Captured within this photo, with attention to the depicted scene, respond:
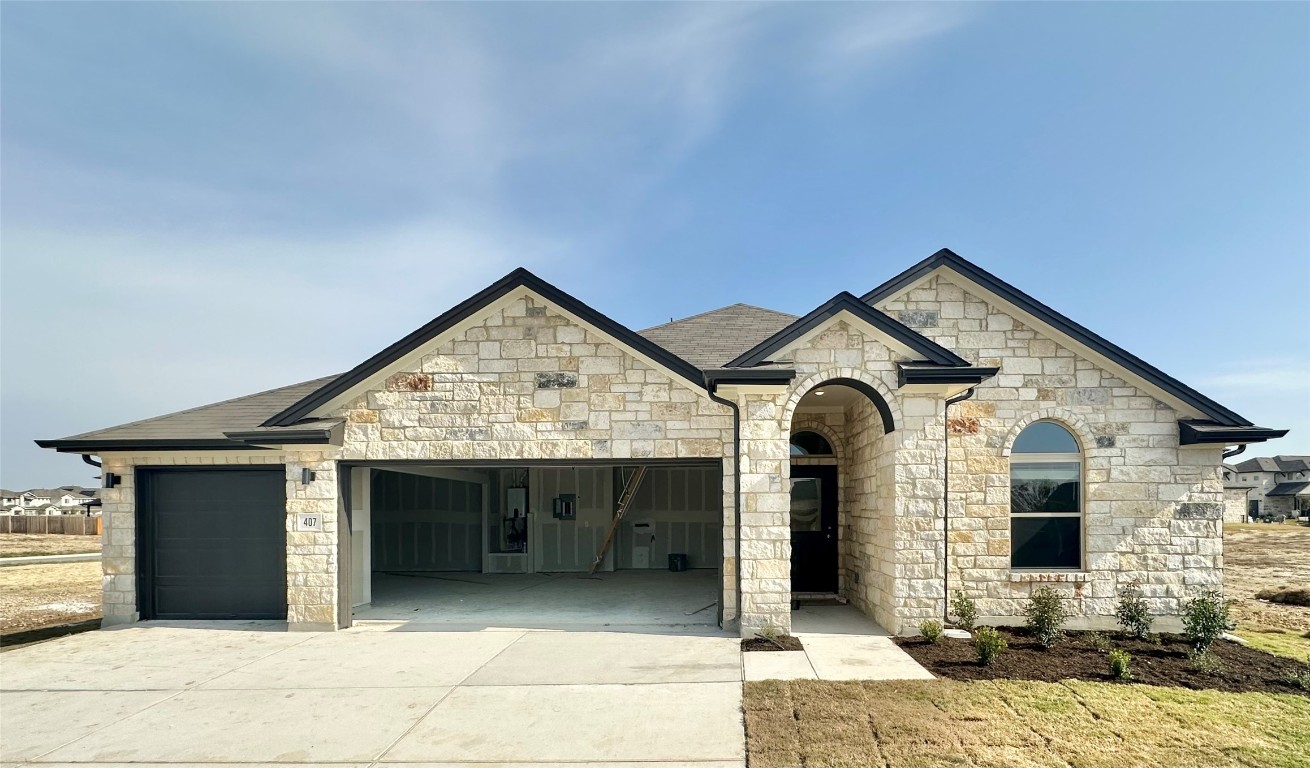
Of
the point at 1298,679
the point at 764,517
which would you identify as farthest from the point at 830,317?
the point at 1298,679

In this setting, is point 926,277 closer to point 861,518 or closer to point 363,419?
point 861,518

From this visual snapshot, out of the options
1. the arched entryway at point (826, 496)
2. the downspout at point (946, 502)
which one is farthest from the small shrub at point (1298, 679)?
the arched entryway at point (826, 496)

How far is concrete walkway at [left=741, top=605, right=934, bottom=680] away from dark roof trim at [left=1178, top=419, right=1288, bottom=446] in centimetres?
481

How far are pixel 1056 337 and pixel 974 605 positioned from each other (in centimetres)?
378

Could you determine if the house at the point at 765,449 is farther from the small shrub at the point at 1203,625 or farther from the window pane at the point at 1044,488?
the small shrub at the point at 1203,625

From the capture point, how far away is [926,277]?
10406 mm

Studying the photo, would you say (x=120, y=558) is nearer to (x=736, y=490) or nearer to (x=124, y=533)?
(x=124, y=533)

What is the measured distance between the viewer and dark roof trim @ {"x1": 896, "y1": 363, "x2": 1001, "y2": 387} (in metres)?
8.81

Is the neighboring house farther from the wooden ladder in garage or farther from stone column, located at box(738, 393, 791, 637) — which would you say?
stone column, located at box(738, 393, 791, 637)

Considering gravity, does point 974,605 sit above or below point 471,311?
below

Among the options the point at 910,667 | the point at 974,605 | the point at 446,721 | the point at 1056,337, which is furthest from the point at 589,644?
the point at 1056,337

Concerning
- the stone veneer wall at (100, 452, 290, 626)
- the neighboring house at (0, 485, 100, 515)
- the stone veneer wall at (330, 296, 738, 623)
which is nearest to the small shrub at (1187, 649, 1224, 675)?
the stone veneer wall at (330, 296, 738, 623)

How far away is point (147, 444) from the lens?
10438mm

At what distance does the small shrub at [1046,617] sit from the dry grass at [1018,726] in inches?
67.3
